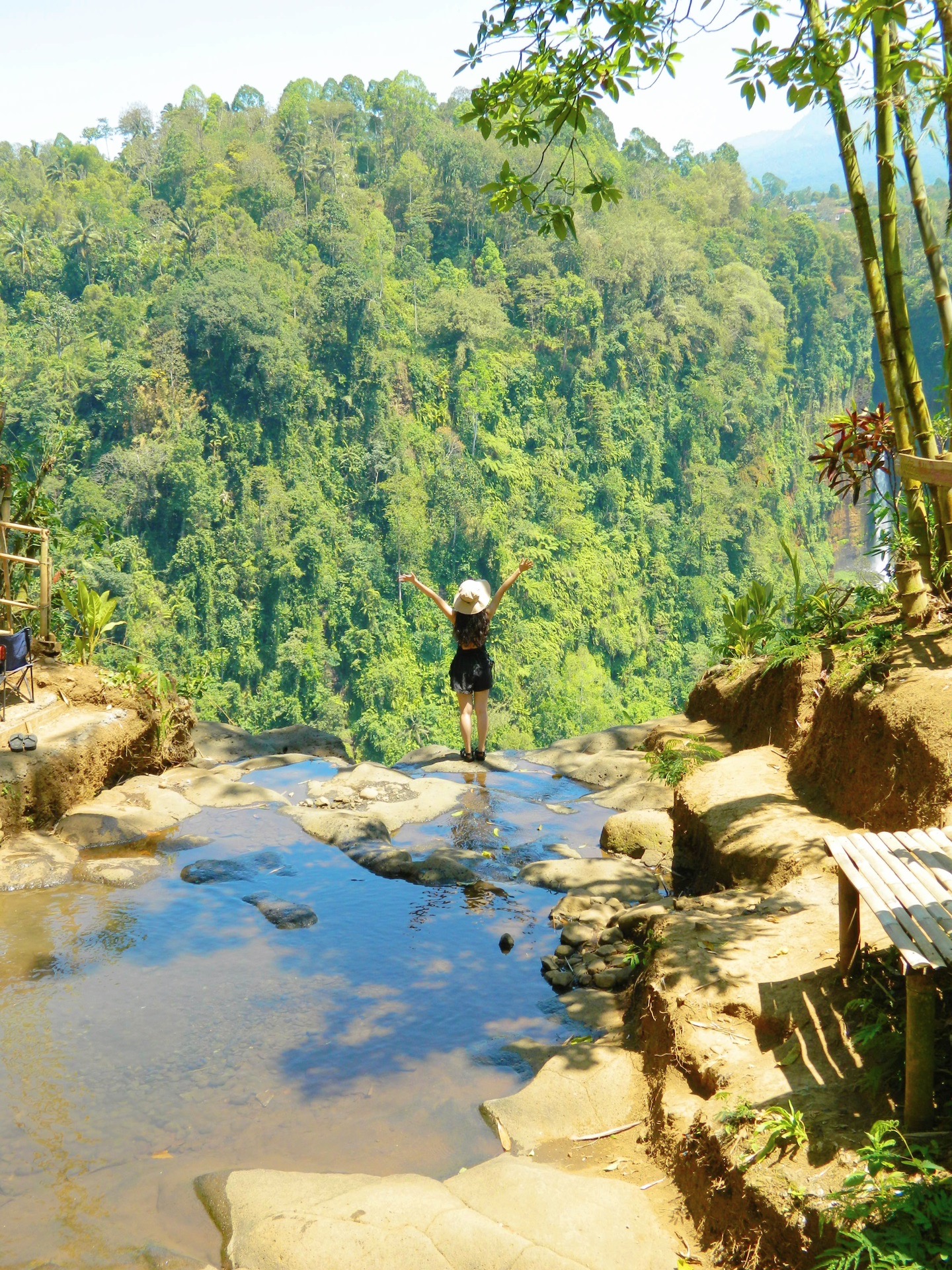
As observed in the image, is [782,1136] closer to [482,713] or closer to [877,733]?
[877,733]

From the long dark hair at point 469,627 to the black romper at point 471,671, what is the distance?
0.11m

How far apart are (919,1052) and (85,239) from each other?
4844 centimetres

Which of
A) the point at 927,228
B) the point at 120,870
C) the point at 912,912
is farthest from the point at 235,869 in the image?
the point at 927,228

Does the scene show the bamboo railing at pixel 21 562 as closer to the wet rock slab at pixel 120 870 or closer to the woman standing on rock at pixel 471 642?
the wet rock slab at pixel 120 870

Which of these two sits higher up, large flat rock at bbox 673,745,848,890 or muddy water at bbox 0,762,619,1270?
large flat rock at bbox 673,745,848,890

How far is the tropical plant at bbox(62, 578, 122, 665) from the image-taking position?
9.12 metres

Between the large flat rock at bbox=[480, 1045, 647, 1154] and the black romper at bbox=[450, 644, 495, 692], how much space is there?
4844 mm

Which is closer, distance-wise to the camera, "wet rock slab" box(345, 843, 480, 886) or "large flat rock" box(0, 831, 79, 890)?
"large flat rock" box(0, 831, 79, 890)

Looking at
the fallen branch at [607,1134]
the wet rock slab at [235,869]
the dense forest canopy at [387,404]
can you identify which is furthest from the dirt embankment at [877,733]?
the dense forest canopy at [387,404]

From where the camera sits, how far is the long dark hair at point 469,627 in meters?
8.80

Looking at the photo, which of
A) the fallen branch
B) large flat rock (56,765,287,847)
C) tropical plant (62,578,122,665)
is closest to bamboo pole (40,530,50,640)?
tropical plant (62,578,122,665)

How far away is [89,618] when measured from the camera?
925cm

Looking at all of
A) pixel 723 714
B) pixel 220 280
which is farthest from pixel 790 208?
pixel 723 714

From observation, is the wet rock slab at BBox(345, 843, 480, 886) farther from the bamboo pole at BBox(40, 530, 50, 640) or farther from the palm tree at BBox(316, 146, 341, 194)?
the palm tree at BBox(316, 146, 341, 194)
